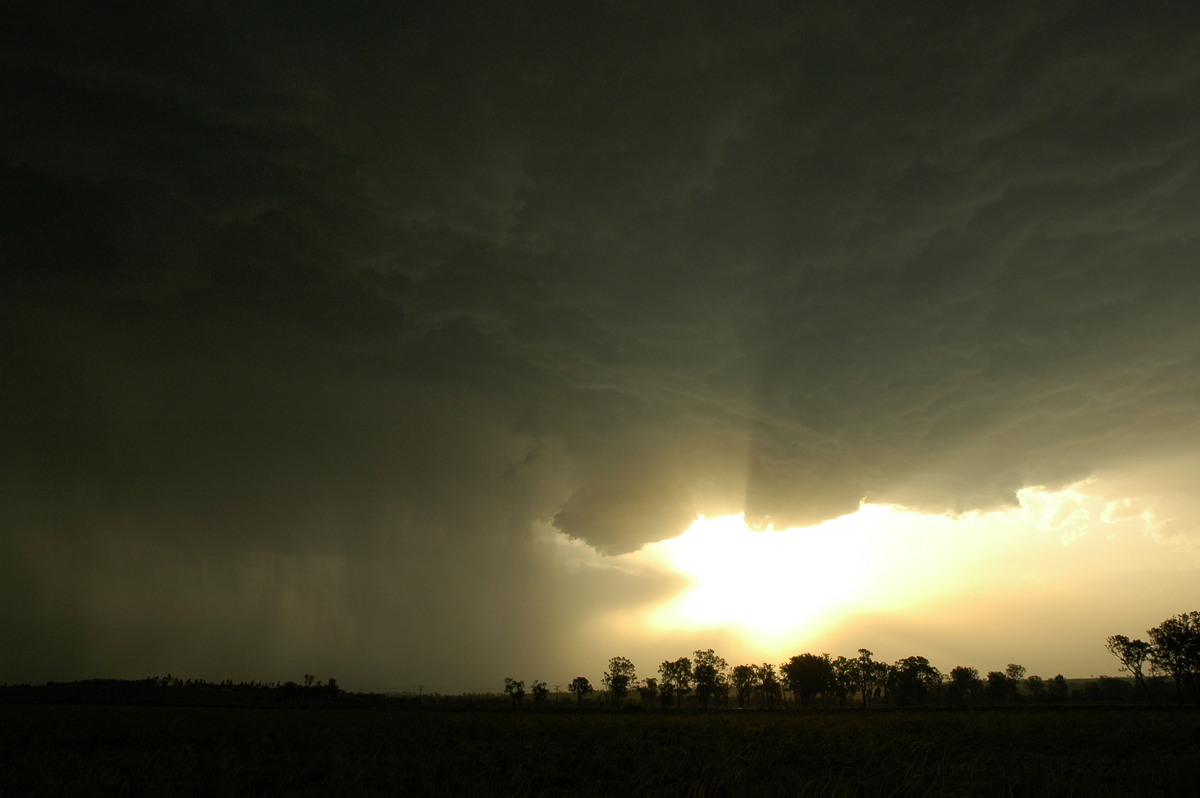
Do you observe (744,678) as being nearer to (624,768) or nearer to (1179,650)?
(1179,650)

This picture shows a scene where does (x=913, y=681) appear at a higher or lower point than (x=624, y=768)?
lower

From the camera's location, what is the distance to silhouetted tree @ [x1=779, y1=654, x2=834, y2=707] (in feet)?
590

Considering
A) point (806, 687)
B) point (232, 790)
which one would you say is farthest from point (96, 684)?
point (232, 790)

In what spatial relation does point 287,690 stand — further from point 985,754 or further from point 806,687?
point 985,754

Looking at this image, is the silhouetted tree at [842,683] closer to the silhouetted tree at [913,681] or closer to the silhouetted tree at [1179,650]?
the silhouetted tree at [913,681]

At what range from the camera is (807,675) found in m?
182

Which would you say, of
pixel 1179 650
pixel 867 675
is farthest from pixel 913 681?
pixel 1179 650

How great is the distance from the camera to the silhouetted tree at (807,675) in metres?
180

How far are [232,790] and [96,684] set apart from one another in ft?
813

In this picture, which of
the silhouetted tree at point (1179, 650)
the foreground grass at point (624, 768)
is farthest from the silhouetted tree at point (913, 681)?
the foreground grass at point (624, 768)

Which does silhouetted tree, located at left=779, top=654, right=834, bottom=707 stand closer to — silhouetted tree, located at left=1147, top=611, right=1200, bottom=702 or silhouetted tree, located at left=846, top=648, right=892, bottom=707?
silhouetted tree, located at left=846, top=648, right=892, bottom=707

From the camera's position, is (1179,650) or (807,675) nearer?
(1179,650)

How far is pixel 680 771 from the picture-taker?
57.2ft

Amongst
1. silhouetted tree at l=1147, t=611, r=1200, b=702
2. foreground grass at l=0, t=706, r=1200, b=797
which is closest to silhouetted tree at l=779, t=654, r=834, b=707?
silhouetted tree at l=1147, t=611, r=1200, b=702
